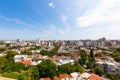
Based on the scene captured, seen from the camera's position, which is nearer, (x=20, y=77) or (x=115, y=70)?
(x=20, y=77)

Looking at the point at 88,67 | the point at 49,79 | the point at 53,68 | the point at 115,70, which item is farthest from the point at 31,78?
→ the point at 115,70

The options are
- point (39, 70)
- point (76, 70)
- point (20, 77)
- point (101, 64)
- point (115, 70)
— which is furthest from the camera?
point (101, 64)

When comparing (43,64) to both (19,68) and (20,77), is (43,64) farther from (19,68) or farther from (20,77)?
(20,77)

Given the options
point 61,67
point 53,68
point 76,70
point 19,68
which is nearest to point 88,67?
point 76,70

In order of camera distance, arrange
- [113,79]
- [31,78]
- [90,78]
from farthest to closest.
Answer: [113,79] → [90,78] → [31,78]

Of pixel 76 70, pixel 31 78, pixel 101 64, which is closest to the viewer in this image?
pixel 31 78

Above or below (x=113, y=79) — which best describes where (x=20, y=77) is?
above

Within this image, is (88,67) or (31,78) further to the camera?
(88,67)

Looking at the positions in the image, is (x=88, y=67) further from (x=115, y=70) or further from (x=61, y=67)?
(x=61, y=67)

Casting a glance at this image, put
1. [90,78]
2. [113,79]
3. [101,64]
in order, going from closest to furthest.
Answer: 1. [90,78]
2. [113,79]
3. [101,64]
